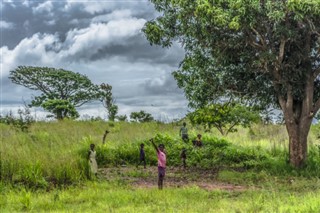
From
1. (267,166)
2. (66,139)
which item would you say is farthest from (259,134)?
(66,139)

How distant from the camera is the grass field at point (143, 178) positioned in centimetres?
1136

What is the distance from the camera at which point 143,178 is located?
17.2m

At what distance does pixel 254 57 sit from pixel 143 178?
6.33 m

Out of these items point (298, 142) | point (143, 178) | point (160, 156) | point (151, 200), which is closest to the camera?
point (151, 200)

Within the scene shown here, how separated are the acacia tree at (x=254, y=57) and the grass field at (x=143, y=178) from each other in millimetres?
2594

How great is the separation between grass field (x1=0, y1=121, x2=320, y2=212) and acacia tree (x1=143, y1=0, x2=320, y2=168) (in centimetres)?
259

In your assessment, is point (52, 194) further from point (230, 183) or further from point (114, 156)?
point (114, 156)

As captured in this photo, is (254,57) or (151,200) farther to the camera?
(254,57)

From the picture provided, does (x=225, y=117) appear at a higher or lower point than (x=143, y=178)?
higher

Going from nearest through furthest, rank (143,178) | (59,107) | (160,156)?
(160,156)
(143,178)
(59,107)

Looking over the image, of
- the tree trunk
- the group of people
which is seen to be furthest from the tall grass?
the tree trunk

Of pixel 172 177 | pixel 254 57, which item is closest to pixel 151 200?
pixel 172 177

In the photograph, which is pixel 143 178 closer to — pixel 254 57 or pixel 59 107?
pixel 254 57

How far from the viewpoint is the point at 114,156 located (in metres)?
21.2
